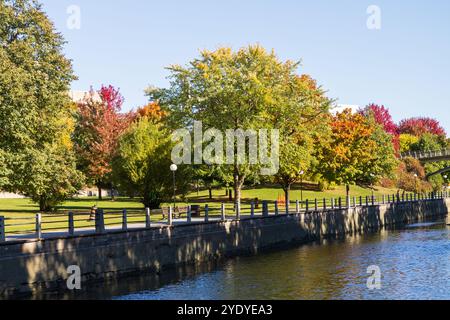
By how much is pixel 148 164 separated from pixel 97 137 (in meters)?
23.2

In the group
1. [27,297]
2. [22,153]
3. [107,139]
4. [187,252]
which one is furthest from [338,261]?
[107,139]

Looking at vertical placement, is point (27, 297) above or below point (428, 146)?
below

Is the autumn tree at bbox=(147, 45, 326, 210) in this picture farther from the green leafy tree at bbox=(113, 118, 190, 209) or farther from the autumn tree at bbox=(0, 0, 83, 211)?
the autumn tree at bbox=(0, 0, 83, 211)

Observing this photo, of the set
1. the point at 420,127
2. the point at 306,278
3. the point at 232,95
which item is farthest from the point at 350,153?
the point at 420,127

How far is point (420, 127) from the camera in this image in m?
171

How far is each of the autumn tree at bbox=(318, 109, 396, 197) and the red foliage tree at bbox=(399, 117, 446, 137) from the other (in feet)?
306

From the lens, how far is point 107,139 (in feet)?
248

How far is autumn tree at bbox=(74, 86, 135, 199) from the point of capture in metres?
74.3

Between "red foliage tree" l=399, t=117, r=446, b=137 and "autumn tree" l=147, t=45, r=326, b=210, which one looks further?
"red foliage tree" l=399, t=117, r=446, b=137

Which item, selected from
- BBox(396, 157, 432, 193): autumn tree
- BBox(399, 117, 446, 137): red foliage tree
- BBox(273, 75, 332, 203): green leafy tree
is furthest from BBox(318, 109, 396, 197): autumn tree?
BBox(399, 117, 446, 137): red foliage tree

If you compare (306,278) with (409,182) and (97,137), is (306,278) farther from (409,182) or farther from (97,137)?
(409,182)

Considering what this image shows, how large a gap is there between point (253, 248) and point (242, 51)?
55.9 ft
